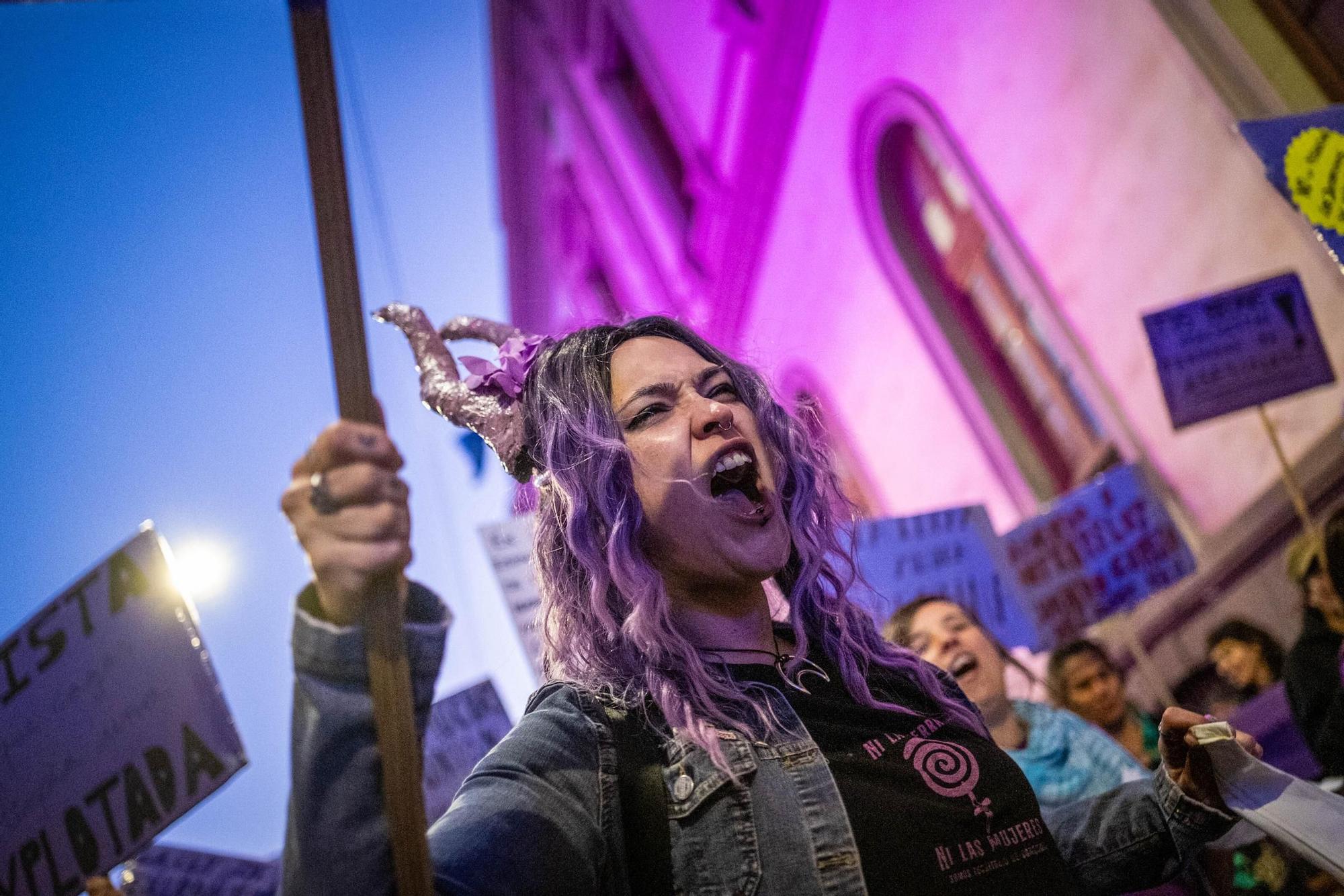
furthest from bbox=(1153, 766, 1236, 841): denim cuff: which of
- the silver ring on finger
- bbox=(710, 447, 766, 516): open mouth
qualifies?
the silver ring on finger

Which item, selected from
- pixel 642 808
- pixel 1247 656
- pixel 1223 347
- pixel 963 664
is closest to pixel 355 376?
pixel 642 808

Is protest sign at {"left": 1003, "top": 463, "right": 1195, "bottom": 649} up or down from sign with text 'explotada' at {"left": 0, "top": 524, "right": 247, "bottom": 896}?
down

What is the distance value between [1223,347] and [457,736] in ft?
11.9

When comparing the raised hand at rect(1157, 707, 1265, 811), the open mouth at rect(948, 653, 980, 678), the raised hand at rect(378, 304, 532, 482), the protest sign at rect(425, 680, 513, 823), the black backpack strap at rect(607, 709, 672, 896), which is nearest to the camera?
the black backpack strap at rect(607, 709, 672, 896)

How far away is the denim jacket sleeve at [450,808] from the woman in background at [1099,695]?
3.60 m

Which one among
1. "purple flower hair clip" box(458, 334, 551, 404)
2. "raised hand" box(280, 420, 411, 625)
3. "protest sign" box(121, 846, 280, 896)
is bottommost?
"raised hand" box(280, 420, 411, 625)

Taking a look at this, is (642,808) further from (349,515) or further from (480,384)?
(480,384)

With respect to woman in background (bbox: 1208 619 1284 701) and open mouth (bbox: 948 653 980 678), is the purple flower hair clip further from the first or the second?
woman in background (bbox: 1208 619 1284 701)

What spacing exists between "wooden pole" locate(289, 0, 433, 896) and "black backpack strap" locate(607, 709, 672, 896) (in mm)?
367

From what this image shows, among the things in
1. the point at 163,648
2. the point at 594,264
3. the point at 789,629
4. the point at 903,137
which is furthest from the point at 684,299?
the point at 789,629

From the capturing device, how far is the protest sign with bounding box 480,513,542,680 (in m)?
4.44

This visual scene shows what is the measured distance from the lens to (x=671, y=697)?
4.75 ft

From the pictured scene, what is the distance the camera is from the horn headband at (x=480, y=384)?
1.92 meters

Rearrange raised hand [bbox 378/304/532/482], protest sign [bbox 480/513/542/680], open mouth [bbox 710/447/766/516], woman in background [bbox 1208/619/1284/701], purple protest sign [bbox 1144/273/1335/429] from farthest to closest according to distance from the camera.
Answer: woman in background [bbox 1208/619/1284/701]
protest sign [bbox 480/513/542/680]
purple protest sign [bbox 1144/273/1335/429]
raised hand [bbox 378/304/532/482]
open mouth [bbox 710/447/766/516]
